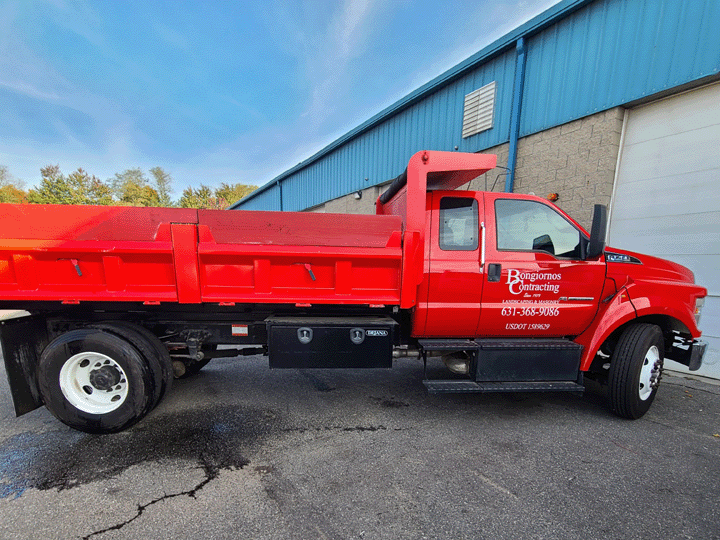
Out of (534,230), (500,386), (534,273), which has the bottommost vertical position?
(500,386)

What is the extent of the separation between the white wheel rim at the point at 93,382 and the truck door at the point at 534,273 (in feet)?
11.1

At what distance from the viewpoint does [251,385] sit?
4066mm

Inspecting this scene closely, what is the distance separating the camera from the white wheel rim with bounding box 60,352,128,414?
2.89 metres

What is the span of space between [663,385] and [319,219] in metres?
5.10

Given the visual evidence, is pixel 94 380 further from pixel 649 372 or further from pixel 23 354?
pixel 649 372

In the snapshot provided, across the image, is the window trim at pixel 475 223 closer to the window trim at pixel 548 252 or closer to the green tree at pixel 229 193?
the window trim at pixel 548 252

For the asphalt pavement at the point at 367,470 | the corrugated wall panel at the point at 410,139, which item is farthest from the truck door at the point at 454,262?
the corrugated wall panel at the point at 410,139

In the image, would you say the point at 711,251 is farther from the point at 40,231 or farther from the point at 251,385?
the point at 40,231

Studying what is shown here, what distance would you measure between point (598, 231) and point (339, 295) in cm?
232

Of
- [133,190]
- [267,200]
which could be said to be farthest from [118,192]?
[267,200]

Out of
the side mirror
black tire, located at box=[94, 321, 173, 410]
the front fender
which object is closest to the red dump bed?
black tire, located at box=[94, 321, 173, 410]

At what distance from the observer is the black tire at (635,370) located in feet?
10.5

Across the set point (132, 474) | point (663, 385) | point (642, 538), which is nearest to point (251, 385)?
point (132, 474)

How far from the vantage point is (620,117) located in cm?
514
